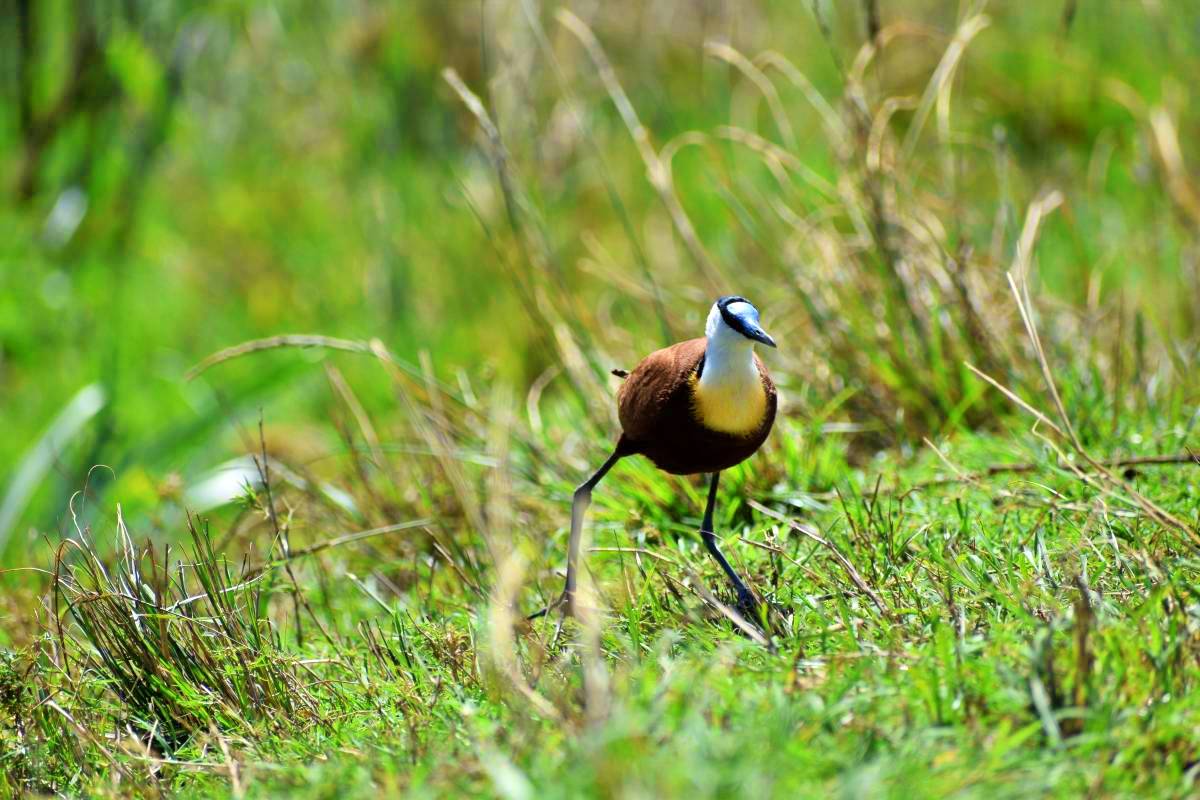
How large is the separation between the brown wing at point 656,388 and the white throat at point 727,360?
65mm

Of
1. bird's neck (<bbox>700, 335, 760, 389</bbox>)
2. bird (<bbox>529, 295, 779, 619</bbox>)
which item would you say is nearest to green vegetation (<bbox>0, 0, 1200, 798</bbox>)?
bird (<bbox>529, 295, 779, 619</bbox>)

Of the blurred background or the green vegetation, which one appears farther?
the blurred background

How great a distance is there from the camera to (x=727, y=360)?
2465mm

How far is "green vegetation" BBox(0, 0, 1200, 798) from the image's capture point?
2.04 metres

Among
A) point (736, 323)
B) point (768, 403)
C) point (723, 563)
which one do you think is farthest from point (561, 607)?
point (736, 323)

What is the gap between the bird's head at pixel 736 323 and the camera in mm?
2359

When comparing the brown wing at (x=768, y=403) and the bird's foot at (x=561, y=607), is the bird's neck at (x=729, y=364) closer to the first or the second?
the brown wing at (x=768, y=403)

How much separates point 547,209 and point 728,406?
3.08 metres

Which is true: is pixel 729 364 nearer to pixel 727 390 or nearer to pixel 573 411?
pixel 727 390

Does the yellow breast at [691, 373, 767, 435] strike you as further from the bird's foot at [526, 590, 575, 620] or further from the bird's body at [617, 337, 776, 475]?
the bird's foot at [526, 590, 575, 620]

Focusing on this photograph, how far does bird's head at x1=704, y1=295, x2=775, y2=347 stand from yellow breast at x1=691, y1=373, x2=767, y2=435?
97 millimetres

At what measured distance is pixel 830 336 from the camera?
374 cm

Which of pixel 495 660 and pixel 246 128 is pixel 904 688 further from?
pixel 246 128

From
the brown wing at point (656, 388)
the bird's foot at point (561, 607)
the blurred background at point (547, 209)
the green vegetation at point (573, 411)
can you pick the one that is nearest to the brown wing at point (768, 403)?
the brown wing at point (656, 388)
